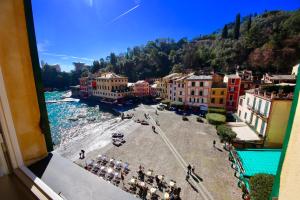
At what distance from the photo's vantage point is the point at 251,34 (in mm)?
37094

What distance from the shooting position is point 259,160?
10438 mm

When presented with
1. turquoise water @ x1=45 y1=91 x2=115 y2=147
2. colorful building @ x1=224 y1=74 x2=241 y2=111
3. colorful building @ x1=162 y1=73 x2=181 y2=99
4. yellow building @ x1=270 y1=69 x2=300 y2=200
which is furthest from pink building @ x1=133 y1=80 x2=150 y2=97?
yellow building @ x1=270 y1=69 x2=300 y2=200

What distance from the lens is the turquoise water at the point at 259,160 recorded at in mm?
9398

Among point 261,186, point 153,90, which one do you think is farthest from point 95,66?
point 261,186

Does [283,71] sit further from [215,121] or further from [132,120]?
[132,120]

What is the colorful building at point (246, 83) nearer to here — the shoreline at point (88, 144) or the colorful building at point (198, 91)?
the colorful building at point (198, 91)

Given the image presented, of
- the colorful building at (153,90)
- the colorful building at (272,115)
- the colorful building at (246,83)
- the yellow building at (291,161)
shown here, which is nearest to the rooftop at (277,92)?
the colorful building at (272,115)

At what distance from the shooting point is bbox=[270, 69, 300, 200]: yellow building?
0.84 metres

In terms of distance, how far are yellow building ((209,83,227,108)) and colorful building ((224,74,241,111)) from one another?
0.62 metres

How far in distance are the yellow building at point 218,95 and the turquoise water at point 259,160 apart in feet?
49.3

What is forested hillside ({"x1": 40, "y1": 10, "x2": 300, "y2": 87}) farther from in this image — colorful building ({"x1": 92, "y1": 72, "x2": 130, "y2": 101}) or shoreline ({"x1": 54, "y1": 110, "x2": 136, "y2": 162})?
shoreline ({"x1": 54, "y1": 110, "x2": 136, "y2": 162})

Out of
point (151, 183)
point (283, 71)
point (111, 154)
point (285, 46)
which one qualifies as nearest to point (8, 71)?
point (151, 183)

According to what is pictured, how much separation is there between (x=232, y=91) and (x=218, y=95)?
226cm

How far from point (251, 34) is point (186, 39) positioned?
43.7 meters
